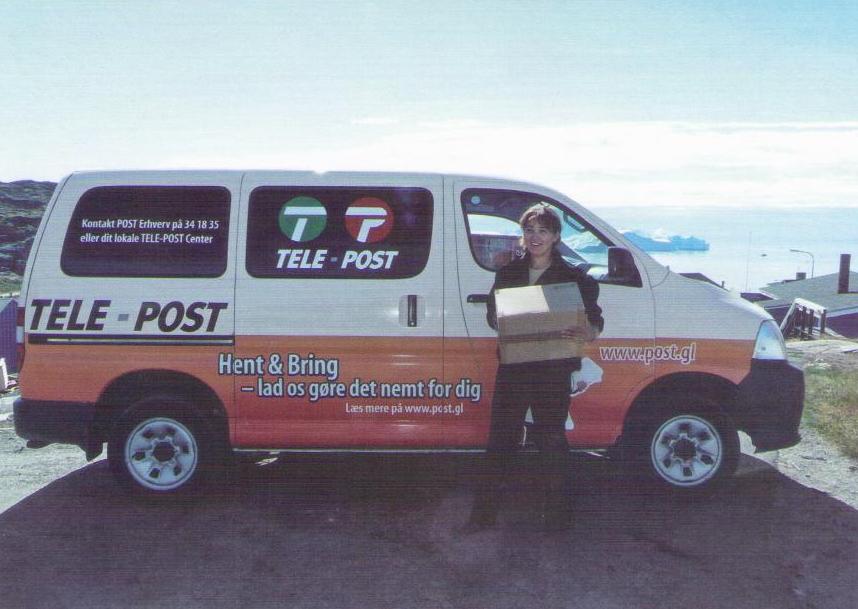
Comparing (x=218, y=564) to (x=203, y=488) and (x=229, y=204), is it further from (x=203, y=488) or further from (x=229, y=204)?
(x=229, y=204)

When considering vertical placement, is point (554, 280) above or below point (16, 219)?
below

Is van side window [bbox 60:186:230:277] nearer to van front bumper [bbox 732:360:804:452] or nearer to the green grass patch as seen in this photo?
van front bumper [bbox 732:360:804:452]

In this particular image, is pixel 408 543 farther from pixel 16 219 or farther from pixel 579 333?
pixel 16 219

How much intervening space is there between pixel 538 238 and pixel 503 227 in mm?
693

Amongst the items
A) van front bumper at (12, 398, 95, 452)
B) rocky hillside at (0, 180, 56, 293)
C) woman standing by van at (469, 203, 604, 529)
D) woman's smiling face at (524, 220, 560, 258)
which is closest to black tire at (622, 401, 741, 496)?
woman standing by van at (469, 203, 604, 529)

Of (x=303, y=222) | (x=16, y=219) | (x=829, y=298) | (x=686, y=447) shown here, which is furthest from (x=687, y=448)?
(x=16, y=219)

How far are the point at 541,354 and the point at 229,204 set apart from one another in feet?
7.10

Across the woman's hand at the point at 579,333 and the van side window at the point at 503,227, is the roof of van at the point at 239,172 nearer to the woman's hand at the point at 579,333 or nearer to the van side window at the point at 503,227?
the van side window at the point at 503,227

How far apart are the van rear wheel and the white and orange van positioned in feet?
0.28

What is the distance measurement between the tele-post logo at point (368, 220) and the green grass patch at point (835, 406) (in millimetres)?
4489

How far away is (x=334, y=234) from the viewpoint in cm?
463

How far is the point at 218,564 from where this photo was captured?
157 inches

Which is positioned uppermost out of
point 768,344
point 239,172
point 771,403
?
point 239,172

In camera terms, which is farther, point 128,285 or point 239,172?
point 239,172
